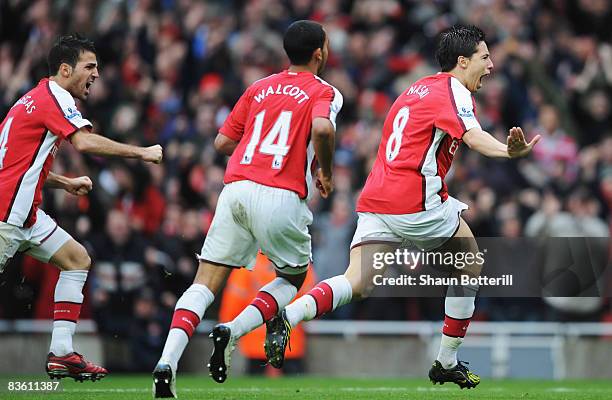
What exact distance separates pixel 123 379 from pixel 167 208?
3080 mm

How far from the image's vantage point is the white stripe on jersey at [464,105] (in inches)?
374

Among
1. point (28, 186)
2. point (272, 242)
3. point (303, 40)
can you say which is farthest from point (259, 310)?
point (28, 186)

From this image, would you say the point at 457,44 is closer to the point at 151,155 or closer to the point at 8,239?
the point at 151,155

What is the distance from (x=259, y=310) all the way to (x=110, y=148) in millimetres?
1659

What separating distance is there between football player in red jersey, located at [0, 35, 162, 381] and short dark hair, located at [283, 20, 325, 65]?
1.63m

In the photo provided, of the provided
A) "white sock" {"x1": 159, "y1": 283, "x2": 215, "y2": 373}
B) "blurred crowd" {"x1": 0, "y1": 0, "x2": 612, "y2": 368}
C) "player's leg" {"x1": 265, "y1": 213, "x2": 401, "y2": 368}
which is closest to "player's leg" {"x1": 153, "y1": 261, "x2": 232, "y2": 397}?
"white sock" {"x1": 159, "y1": 283, "x2": 215, "y2": 373}

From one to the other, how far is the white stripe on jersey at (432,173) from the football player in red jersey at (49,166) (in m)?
2.56

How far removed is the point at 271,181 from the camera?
9.19 m

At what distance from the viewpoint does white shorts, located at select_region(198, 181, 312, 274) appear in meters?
9.16

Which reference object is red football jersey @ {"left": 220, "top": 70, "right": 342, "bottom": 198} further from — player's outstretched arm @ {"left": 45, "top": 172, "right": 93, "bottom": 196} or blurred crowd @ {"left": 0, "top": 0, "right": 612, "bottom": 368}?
blurred crowd @ {"left": 0, "top": 0, "right": 612, "bottom": 368}

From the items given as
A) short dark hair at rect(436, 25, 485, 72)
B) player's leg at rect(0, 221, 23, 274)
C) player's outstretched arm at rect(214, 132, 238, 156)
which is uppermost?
short dark hair at rect(436, 25, 485, 72)

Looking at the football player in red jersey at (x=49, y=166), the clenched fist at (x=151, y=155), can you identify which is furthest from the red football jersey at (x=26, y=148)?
the clenched fist at (x=151, y=155)

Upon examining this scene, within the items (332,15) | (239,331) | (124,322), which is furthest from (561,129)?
(239,331)

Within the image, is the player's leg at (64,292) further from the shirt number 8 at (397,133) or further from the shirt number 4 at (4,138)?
the shirt number 8 at (397,133)
